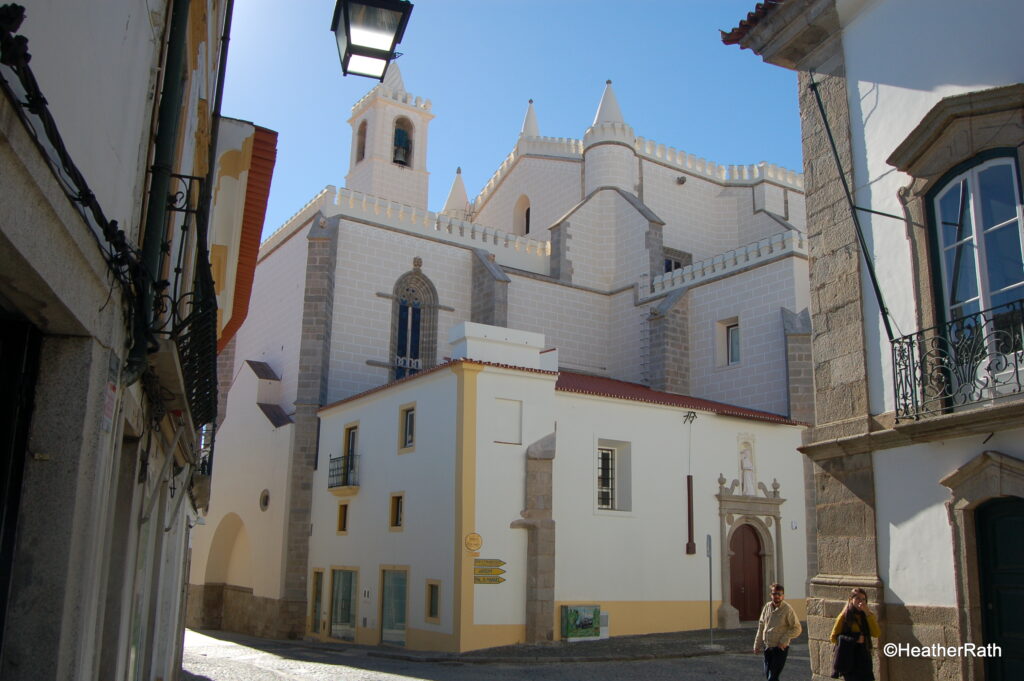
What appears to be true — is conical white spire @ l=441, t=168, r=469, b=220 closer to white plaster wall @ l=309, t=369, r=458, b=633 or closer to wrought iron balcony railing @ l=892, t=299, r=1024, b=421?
white plaster wall @ l=309, t=369, r=458, b=633

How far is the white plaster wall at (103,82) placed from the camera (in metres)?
3.32

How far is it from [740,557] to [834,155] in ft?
41.7

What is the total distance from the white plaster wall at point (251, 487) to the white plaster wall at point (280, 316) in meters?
0.70

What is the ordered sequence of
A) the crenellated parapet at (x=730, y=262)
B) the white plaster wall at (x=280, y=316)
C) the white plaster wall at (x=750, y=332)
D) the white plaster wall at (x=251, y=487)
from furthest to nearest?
the white plaster wall at (x=280, y=316), the crenellated parapet at (x=730, y=262), the white plaster wall at (x=750, y=332), the white plaster wall at (x=251, y=487)

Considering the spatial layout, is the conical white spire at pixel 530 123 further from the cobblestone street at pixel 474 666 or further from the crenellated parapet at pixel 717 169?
the cobblestone street at pixel 474 666

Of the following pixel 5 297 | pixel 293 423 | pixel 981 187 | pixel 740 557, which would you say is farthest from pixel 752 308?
pixel 5 297

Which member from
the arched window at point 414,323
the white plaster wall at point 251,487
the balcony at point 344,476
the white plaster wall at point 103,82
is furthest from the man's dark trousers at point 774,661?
the arched window at point 414,323

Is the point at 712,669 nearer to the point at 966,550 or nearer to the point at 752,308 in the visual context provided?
the point at 966,550

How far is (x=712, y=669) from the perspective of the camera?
46.0 feet

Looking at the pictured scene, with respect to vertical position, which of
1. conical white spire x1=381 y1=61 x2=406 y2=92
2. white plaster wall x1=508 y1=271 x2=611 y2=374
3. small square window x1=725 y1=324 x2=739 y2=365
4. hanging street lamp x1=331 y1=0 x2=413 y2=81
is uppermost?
conical white spire x1=381 y1=61 x2=406 y2=92

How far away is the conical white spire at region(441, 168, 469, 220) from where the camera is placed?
37.3m

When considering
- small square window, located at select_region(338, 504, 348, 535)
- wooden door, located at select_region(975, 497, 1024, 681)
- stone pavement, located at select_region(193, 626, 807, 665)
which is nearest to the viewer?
wooden door, located at select_region(975, 497, 1024, 681)

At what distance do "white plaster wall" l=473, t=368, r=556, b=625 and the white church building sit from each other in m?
0.04

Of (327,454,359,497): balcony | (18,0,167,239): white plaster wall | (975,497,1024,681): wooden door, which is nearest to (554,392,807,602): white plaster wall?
(327,454,359,497): balcony
